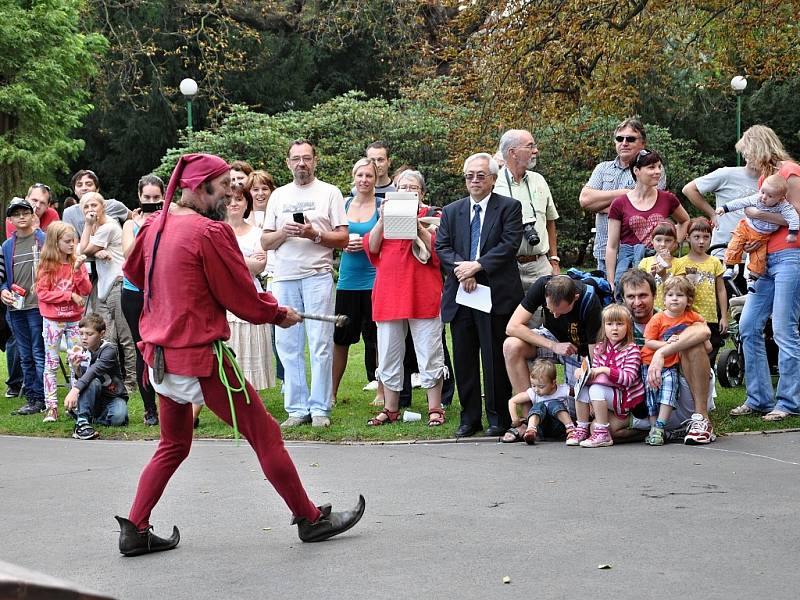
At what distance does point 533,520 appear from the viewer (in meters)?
6.78

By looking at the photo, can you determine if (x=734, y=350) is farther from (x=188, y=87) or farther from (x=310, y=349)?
(x=188, y=87)

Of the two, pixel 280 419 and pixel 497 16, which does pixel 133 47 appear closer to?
pixel 497 16

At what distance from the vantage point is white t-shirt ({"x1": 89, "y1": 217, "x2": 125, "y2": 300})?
12555mm

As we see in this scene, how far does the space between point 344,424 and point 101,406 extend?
2344mm

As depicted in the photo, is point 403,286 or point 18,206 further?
point 18,206

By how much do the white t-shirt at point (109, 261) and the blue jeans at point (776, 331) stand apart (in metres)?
6.26

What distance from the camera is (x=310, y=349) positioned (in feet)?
A: 34.5

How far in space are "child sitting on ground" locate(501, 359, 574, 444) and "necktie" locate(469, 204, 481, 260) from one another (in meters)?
1.11

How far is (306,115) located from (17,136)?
55.0 feet

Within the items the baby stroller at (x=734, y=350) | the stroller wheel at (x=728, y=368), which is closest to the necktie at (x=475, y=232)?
the baby stroller at (x=734, y=350)

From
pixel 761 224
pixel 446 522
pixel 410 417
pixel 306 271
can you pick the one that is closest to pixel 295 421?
pixel 410 417

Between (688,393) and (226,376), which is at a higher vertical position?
(226,376)

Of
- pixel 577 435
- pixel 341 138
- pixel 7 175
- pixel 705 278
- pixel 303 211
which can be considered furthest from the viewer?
pixel 7 175

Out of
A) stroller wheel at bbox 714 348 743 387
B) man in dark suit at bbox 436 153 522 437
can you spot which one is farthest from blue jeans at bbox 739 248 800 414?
man in dark suit at bbox 436 153 522 437
